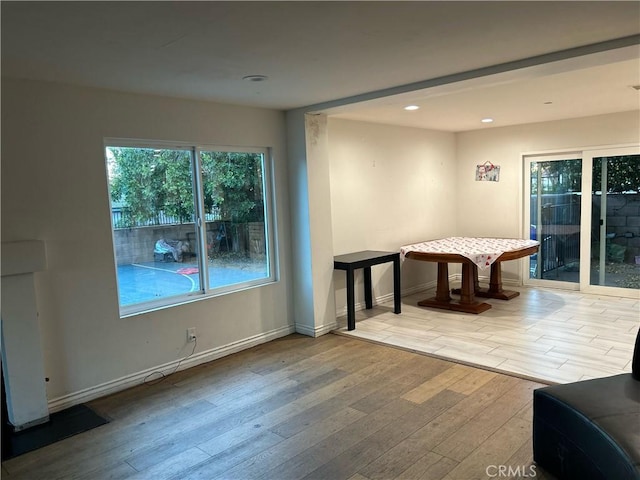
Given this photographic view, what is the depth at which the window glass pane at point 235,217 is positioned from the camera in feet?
13.7

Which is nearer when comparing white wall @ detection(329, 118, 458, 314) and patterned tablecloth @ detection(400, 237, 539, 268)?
patterned tablecloth @ detection(400, 237, 539, 268)

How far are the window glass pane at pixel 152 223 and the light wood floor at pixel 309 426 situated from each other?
77 cm

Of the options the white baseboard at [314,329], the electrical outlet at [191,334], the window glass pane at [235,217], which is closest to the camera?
the electrical outlet at [191,334]

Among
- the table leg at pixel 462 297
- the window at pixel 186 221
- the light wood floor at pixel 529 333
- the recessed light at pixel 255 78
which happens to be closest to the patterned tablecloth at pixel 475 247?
the table leg at pixel 462 297

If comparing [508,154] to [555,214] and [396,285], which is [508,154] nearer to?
[555,214]

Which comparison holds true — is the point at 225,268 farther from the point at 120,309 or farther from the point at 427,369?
the point at 427,369

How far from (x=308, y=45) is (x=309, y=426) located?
223cm

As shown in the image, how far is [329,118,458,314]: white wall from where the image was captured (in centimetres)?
528

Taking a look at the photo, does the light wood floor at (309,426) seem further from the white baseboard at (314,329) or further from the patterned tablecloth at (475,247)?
the patterned tablecloth at (475,247)

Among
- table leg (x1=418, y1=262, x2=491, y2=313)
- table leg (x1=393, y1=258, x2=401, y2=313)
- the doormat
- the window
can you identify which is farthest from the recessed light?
table leg (x1=418, y1=262, x2=491, y2=313)

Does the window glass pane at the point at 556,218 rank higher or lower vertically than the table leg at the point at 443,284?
higher

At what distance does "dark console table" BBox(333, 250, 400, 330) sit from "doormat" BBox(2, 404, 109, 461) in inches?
96.9

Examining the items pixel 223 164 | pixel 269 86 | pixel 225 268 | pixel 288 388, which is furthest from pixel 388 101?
pixel 288 388

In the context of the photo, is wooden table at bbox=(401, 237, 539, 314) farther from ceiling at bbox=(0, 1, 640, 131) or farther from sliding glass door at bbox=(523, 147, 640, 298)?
ceiling at bbox=(0, 1, 640, 131)
